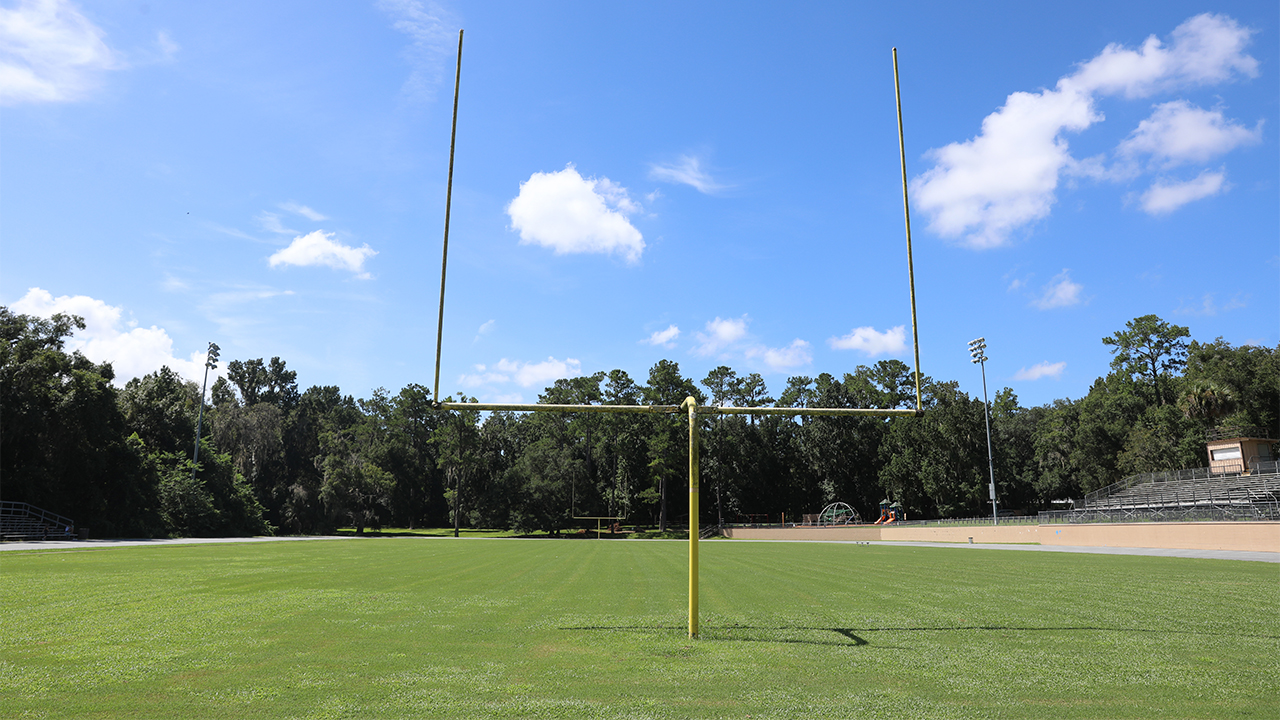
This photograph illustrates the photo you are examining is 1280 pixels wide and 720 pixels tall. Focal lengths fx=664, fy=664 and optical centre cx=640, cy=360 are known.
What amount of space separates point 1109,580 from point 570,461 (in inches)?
2373

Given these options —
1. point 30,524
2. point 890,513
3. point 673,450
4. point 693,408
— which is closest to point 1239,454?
point 890,513

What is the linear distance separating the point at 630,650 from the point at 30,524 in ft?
124

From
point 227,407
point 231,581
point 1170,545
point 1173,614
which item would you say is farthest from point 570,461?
point 1173,614

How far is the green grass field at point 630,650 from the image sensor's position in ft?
15.0

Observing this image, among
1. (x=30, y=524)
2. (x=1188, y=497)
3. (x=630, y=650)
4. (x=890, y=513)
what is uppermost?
(x=1188, y=497)

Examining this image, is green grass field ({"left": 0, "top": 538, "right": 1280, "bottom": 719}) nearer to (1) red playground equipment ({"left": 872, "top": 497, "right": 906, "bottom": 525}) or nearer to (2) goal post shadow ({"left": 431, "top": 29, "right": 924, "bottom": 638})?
(2) goal post shadow ({"left": 431, "top": 29, "right": 924, "bottom": 638})

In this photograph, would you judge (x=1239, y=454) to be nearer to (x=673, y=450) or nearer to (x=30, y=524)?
(x=673, y=450)

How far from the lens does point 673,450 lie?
6669 centimetres

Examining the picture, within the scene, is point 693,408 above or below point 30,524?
above

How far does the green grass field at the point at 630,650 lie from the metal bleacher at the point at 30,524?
24739mm

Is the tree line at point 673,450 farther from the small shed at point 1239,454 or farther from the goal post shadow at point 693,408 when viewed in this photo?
the goal post shadow at point 693,408

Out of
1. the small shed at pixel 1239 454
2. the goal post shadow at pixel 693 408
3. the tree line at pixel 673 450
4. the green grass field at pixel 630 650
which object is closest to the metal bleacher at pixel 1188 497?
the small shed at pixel 1239 454

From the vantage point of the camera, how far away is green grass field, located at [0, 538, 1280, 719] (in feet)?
15.0

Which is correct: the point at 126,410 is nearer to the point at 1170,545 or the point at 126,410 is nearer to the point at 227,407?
the point at 227,407
